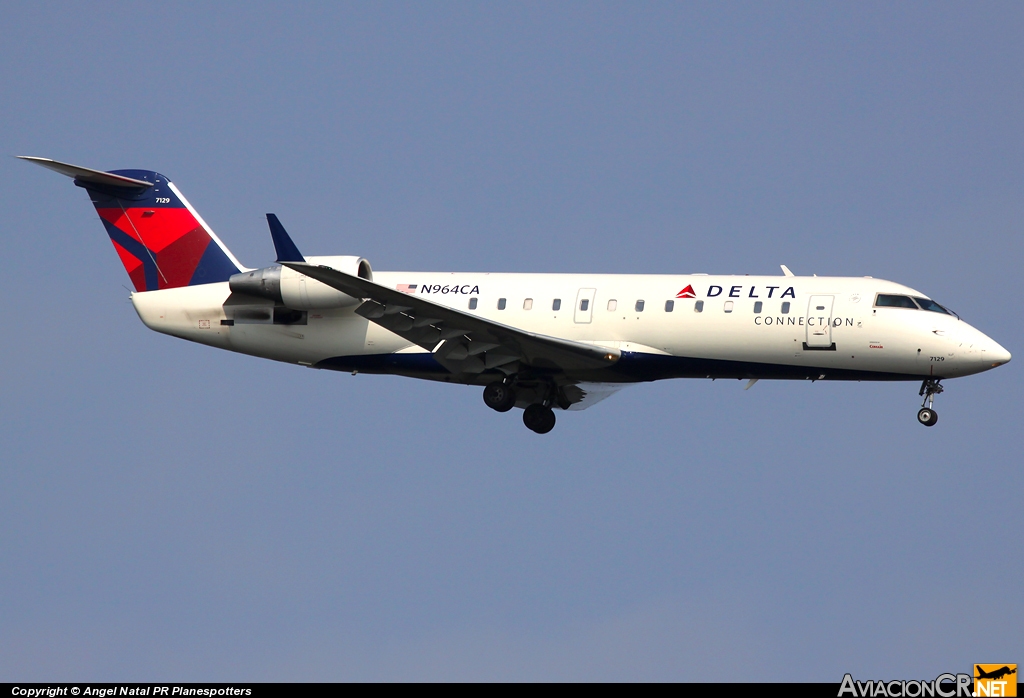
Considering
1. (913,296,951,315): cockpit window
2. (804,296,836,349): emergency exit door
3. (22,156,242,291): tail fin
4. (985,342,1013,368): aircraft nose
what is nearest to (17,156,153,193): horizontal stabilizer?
(22,156,242,291): tail fin

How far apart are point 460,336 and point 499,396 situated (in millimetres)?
2159

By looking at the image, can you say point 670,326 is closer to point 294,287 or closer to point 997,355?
point 997,355

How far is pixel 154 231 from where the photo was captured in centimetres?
3638

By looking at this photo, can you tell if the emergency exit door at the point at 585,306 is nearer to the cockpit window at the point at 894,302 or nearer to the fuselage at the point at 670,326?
the fuselage at the point at 670,326

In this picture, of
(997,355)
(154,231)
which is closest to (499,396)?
(154,231)

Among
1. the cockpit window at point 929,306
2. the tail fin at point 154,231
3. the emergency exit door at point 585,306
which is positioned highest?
the tail fin at point 154,231

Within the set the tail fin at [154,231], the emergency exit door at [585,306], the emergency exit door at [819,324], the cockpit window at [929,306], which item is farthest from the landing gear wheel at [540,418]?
the cockpit window at [929,306]

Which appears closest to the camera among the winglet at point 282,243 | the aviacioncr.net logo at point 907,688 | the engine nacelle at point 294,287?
the aviacioncr.net logo at point 907,688

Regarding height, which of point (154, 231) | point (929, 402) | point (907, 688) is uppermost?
point (154, 231)

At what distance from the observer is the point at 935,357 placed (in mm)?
31750

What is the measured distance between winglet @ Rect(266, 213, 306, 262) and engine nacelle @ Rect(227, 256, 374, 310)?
1.62 meters

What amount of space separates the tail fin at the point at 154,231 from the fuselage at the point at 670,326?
41.7 inches

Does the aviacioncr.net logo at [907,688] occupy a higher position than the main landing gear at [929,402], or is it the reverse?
the main landing gear at [929,402]

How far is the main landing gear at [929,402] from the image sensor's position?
3228cm
